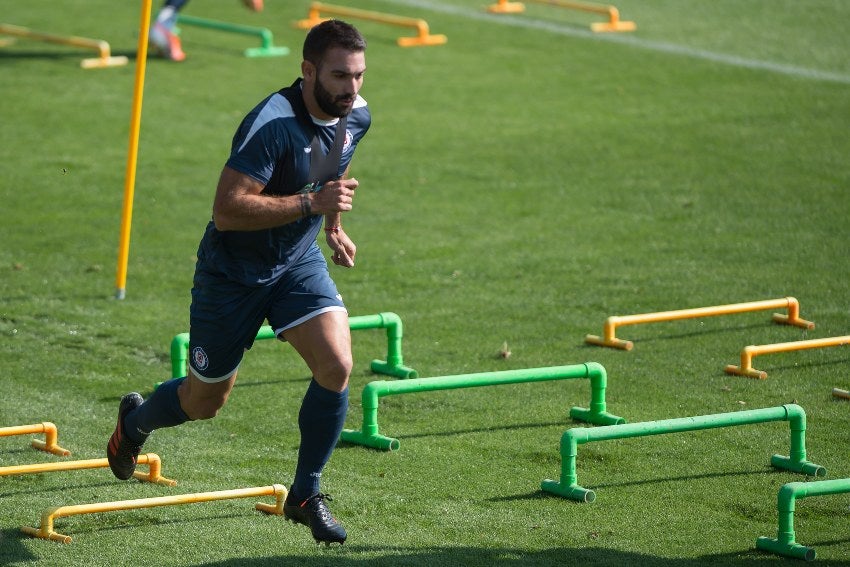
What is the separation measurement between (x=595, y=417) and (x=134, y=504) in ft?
9.40

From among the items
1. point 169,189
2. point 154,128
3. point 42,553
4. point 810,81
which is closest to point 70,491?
point 42,553

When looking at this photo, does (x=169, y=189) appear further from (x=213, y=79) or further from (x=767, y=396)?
(x=767, y=396)

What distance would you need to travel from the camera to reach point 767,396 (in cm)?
861

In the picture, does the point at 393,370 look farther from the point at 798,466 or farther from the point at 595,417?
the point at 798,466

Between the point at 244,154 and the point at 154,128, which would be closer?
the point at 244,154

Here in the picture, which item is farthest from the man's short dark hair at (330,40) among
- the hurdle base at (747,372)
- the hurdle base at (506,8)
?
the hurdle base at (506,8)

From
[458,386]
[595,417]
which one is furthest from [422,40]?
[458,386]

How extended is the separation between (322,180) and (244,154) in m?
0.44

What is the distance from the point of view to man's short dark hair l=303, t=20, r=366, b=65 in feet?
19.3

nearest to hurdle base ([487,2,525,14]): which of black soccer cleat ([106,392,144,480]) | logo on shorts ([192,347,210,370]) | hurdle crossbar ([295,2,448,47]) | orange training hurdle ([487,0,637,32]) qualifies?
orange training hurdle ([487,0,637,32])

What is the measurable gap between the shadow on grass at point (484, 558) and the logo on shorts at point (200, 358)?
860 millimetres

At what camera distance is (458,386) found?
7.59 m

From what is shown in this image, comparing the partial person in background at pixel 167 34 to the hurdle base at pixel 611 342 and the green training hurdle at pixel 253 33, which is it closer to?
the green training hurdle at pixel 253 33

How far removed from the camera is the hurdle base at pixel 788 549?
19.9 feet
